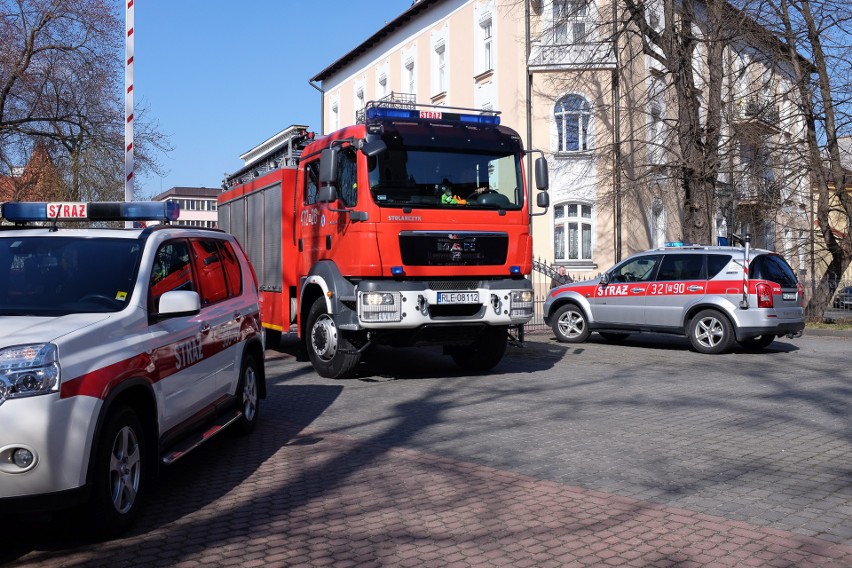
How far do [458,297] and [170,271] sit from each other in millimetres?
5320

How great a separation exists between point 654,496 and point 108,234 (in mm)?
4130

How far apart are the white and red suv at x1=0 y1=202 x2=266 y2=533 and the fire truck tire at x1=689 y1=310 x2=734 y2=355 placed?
31.2ft

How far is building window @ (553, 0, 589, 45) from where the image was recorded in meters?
23.3

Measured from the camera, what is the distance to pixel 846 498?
A: 18.6ft

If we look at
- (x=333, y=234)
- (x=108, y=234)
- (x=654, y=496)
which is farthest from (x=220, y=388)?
(x=333, y=234)

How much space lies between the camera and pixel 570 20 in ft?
78.1

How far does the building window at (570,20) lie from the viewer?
23266 millimetres

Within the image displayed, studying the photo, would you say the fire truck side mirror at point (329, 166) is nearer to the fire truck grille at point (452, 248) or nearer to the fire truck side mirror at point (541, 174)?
the fire truck grille at point (452, 248)

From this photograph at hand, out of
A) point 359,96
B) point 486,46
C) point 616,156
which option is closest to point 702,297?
point 616,156

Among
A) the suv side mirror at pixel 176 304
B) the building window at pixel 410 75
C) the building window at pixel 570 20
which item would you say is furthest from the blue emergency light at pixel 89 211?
the building window at pixel 410 75

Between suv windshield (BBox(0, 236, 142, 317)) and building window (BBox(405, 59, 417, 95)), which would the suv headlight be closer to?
suv windshield (BBox(0, 236, 142, 317))

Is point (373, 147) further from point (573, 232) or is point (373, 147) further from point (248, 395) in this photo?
point (573, 232)

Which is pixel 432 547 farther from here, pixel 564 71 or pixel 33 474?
pixel 564 71

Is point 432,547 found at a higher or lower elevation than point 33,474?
lower
